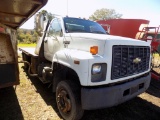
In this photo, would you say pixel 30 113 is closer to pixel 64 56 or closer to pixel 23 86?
pixel 64 56

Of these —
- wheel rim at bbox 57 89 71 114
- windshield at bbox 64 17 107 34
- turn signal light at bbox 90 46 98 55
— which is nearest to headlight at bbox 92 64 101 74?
turn signal light at bbox 90 46 98 55

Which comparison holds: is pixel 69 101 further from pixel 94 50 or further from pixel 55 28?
pixel 55 28

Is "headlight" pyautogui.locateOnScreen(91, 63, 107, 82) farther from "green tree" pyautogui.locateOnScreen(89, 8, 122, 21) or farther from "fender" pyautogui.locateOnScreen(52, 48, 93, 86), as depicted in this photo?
"green tree" pyautogui.locateOnScreen(89, 8, 122, 21)

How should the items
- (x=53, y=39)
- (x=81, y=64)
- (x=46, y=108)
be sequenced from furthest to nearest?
(x=53, y=39) < (x=46, y=108) < (x=81, y=64)

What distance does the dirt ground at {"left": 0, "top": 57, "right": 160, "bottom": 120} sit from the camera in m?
3.42

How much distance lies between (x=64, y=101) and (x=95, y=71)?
1.09 metres

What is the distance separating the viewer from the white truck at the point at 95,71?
103 inches

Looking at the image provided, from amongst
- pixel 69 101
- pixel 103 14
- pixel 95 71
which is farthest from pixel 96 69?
pixel 103 14

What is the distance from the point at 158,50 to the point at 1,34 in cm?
659

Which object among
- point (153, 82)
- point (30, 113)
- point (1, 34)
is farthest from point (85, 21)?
point (153, 82)

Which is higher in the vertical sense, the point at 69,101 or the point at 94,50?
the point at 94,50

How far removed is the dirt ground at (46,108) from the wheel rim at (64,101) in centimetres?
29

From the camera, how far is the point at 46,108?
3.75 m

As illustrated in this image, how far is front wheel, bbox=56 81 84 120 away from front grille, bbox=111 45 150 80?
0.80m
